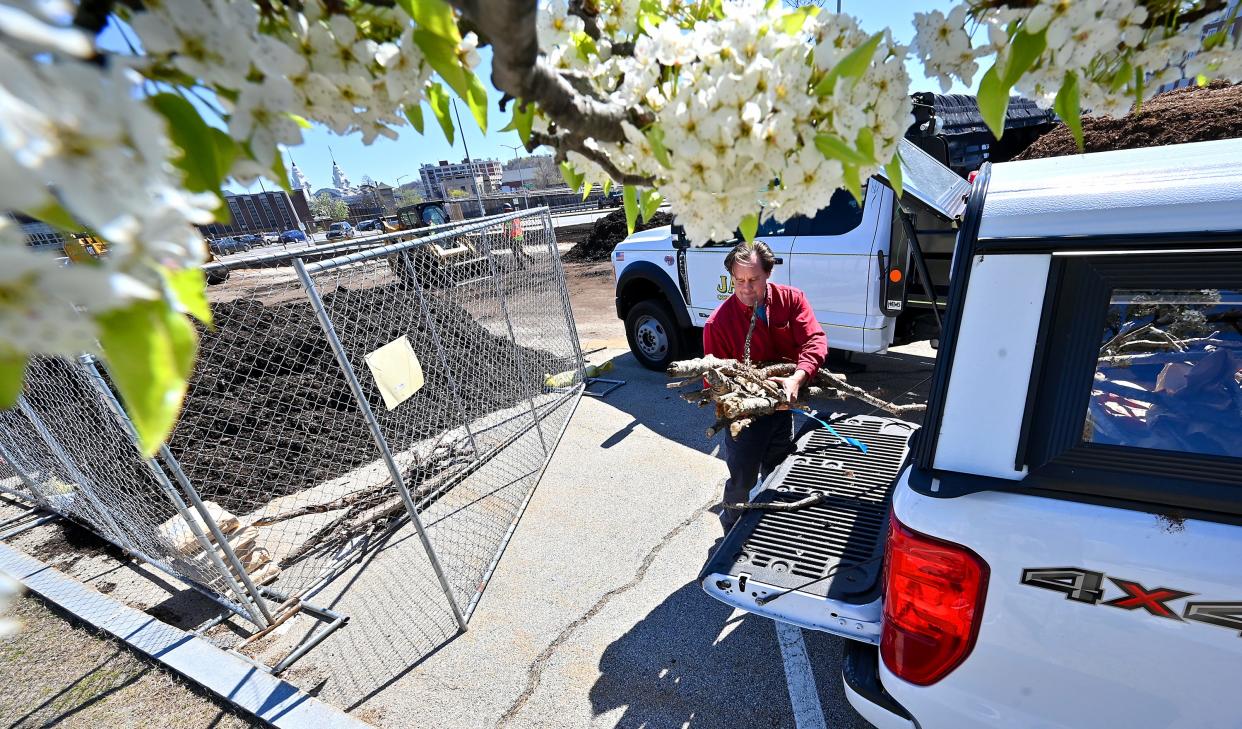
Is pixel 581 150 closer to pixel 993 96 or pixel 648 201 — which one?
pixel 648 201

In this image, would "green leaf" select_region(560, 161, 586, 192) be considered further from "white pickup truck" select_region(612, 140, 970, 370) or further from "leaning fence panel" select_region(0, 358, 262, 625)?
"leaning fence panel" select_region(0, 358, 262, 625)

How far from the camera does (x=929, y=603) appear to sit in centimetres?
152

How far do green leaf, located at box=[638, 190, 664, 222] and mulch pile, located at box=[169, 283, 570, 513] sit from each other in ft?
11.0

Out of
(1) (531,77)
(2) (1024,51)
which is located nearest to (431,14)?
(1) (531,77)

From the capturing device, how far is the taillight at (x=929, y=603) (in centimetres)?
144

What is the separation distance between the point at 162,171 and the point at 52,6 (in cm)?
12

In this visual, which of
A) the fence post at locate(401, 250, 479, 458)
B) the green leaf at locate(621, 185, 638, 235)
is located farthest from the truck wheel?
the green leaf at locate(621, 185, 638, 235)

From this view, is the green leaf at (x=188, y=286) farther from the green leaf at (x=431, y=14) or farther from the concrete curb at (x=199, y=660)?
the concrete curb at (x=199, y=660)

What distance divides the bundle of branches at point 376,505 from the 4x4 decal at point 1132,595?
378cm

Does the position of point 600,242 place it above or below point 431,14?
below

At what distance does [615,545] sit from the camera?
134 inches

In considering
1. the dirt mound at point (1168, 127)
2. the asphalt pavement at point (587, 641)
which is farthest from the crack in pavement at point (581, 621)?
the dirt mound at point (1168, 127)

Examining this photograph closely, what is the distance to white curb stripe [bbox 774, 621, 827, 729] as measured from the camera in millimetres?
2188

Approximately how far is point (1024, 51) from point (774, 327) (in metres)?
2.04
